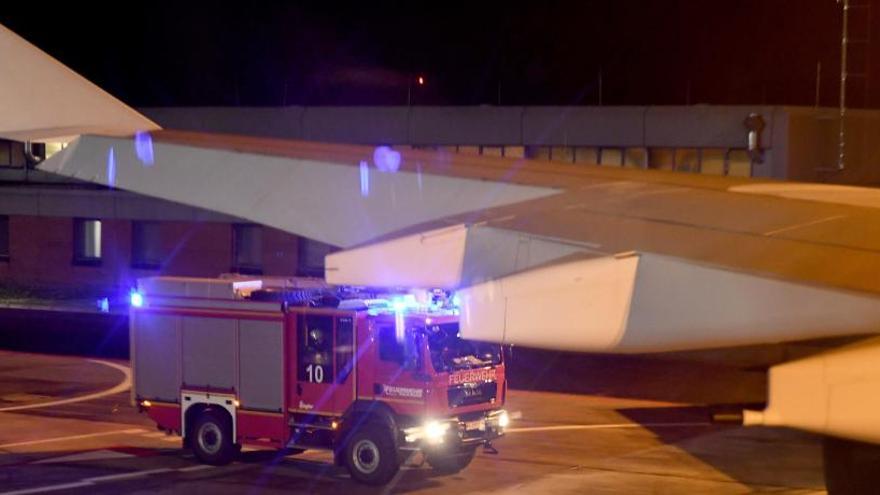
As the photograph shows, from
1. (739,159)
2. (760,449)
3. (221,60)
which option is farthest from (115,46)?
(760,449)

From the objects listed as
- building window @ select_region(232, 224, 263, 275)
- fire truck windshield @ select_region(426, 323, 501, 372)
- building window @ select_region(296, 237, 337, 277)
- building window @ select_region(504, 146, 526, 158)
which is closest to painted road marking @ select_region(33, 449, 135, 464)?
fire truck windshield @ select_region(426, 323, 501, 372)

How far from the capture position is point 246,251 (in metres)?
41.3

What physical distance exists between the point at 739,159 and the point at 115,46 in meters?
26.2

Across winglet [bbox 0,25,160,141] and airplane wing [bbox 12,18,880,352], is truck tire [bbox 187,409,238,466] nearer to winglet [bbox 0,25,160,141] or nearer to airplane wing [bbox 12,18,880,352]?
airplane wing [bbox 12,18,880,352]

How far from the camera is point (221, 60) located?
157 feet

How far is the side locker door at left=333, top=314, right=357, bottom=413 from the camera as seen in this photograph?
1772 cm

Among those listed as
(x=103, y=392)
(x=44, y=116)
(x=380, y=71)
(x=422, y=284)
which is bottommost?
(x=103, y=392)

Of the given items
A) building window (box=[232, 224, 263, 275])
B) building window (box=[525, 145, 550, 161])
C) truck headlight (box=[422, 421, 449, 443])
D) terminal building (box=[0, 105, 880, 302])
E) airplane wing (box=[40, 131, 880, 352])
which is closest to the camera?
airplane wing (box=[40, 131, 880, 352])

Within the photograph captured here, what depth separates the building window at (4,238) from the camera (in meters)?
45.3

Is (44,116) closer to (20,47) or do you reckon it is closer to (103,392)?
(20,47)

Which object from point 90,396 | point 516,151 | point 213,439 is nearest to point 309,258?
point 516,151

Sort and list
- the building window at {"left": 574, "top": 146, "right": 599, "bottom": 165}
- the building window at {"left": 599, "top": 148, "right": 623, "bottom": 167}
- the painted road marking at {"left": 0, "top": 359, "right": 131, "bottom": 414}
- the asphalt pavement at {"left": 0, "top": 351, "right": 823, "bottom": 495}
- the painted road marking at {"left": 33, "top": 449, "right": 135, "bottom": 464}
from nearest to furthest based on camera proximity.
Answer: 1. the asphalt pavement at {"left": 0, "top": 351, "right": 823, "bottom": 495}
2. the painted road marking at {"left": 33, "top": 449, "right": 135, "bottom": 464}
3. the painted road marking at {"left": 0, "top": 359, "right": 131, "bottom": 414}
4. the building window at {"left": 599, "top": 148, "right": 623, "bottom": 167}
5. the building window at {"left": 574, "top": 146, "right": 599, "bottom": 165}

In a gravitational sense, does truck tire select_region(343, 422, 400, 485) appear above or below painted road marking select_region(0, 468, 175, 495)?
above

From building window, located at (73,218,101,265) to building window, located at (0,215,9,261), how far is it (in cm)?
313
